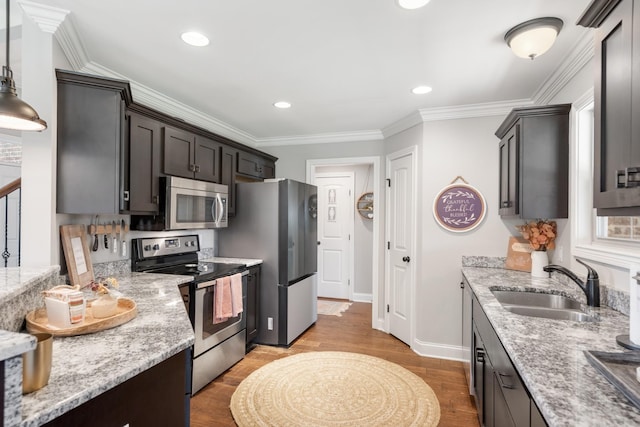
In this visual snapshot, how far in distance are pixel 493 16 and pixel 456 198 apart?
1.78m

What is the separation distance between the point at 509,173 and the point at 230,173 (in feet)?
8.67

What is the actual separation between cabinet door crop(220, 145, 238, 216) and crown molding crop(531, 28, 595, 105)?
2.91m

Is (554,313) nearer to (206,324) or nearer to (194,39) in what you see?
(206,324)

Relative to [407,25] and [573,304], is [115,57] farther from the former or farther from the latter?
[573,304]

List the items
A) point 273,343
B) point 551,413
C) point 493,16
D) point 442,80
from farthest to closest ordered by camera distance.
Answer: point 273,343, point 442,80, point 493,16, point 551,413

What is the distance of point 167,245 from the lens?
3145mm

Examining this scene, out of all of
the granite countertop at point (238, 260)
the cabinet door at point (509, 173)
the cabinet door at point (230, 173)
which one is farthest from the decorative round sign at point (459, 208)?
the cabinet door at point (230, 173)

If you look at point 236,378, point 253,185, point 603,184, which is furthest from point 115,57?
point 603,184

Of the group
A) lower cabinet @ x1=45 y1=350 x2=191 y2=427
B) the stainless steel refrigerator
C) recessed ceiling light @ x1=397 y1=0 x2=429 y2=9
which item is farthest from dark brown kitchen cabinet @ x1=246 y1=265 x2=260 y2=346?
recessed ceiling light @ x1=397 y1=0 x2=429 y2=9

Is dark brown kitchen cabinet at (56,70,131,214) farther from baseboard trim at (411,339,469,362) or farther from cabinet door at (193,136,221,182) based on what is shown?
baseboard trim at (411,339,469,362)

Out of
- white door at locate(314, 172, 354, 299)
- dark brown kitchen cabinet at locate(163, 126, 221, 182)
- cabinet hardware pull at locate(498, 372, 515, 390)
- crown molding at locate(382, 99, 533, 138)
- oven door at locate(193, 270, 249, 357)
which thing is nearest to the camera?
cabinet hardware pull at locate(498, 372, 515, 390)

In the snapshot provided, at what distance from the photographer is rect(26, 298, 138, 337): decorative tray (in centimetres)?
128

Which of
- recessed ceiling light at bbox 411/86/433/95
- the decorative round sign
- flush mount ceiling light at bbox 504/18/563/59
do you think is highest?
recessed ceiling light at bbox 411/86/433/95

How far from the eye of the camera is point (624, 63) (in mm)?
1081
